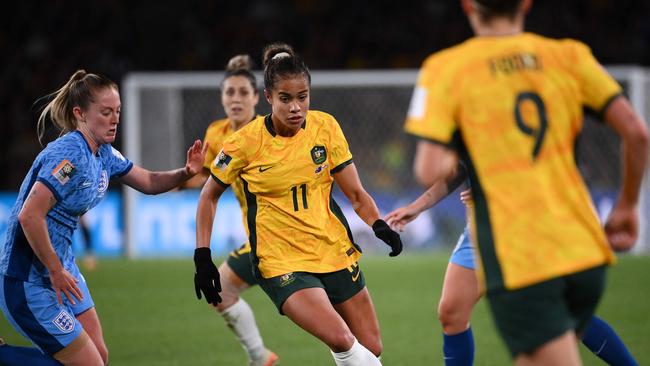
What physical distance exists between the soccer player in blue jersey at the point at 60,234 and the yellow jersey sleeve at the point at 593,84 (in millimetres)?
2577

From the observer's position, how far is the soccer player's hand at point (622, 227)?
3.45m

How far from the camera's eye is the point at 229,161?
536 cm

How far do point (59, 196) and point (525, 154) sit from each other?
2485mm

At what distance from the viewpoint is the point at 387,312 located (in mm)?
10266

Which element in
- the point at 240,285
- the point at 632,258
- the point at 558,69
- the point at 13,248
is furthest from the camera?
the point at 632,258

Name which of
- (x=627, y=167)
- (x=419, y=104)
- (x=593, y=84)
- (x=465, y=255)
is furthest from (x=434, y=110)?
(x=465, y=255)

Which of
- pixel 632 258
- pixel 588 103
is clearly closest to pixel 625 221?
pixel 588 103

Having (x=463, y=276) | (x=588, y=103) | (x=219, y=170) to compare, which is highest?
(x=588, y=103)

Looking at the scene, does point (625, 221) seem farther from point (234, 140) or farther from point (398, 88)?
point (398, 88)

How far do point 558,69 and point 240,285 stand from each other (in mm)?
4309

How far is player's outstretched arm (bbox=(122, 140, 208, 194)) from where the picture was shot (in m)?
5.61

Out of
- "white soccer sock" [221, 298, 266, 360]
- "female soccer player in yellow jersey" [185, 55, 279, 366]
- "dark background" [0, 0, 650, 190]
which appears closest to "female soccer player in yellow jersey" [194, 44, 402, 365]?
"female soccer player in yellow jersey" [185, 55, 279, 366]

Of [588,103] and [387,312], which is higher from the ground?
[588,103]

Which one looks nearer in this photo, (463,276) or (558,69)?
(558,69)
